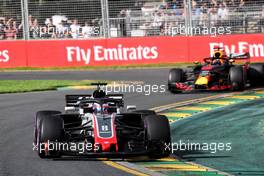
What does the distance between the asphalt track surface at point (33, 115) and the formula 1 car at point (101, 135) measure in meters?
0.21

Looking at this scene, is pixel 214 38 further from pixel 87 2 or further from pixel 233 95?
pixel 233 95

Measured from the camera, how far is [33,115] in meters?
18.2

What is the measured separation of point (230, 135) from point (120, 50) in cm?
1719

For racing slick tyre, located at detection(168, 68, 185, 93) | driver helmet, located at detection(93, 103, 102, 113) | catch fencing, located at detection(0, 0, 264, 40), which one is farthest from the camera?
catch fencing, located at detection(0, 0, 264, 40)

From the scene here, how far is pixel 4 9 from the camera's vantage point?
31.8 metres

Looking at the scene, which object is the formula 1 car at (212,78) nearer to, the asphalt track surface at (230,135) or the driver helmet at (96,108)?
the asphalt track surface at (230,135)

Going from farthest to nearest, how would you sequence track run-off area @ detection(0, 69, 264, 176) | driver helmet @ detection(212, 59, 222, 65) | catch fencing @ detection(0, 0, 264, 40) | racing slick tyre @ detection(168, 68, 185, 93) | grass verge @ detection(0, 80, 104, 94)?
catch fencing @ detection(0, 0, 264, 40) < grass verge @ detection(0, 80, 104, 94) < driver helmet @ detection(212, 59, 222, 65) < racing slick tyre @ detection(168, 68, 185, 93) < track run-off area @ detection(0, 69, 264, 176)

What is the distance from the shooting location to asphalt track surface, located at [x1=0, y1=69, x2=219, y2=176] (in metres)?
11.4

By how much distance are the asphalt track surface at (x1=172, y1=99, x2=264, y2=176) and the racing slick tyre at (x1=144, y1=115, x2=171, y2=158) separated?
477 mm

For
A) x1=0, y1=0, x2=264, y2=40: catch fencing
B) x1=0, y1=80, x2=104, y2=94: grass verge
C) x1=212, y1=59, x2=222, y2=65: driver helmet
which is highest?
x1=0, y1=0, x2=264, y2=40: catch fencing

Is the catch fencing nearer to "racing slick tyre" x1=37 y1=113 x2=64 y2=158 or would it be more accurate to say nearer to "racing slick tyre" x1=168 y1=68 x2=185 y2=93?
"racing slick tyre" x1=168 y1=68 x2=185 y2=93

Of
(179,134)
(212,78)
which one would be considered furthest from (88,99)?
(212,78)

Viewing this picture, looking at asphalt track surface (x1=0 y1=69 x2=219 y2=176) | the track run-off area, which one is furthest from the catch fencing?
the track run-off area

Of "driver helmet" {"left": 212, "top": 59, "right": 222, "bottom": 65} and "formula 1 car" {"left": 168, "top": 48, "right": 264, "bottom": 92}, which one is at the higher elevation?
"driver helmet" {"left": 212, "top": 59, "right": 222, "bottom": 65}
